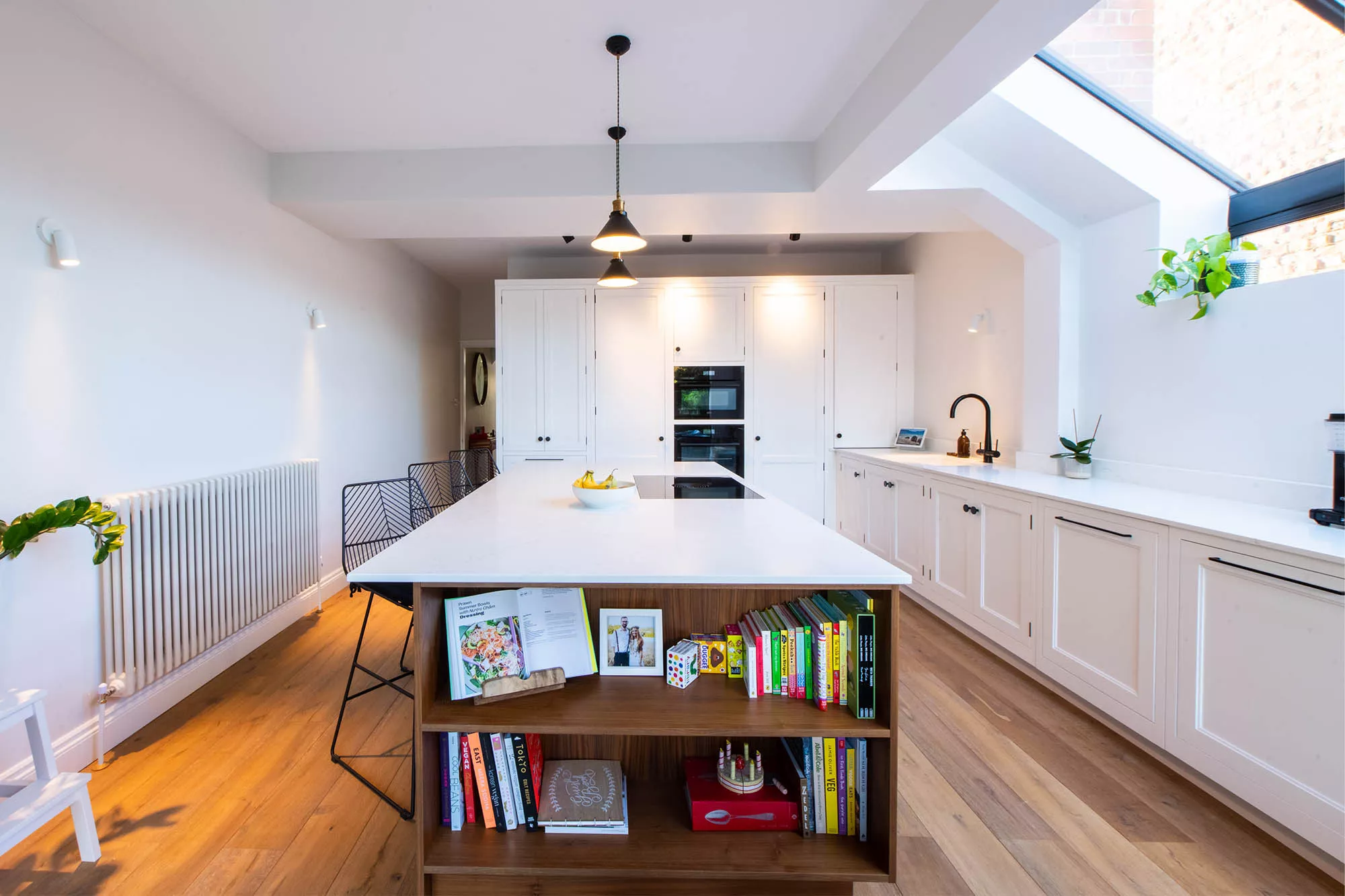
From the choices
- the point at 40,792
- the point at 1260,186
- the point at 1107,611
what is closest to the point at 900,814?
the point at 1107,611

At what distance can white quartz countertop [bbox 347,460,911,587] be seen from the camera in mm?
1294

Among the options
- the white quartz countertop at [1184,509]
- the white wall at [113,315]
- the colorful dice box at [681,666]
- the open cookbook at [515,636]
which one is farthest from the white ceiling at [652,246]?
the colorful dice box at [681,666]

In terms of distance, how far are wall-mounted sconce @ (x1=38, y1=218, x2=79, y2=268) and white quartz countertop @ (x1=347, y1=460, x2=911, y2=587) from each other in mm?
1477

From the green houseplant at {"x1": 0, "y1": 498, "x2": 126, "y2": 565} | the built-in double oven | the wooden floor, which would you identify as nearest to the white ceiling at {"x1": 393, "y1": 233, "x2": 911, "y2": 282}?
the built-in double oven

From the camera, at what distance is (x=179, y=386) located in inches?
97.7

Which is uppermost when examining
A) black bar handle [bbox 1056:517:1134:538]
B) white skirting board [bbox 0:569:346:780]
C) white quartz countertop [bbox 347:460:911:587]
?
white quartz countertop [bbox 347:460:911:587]

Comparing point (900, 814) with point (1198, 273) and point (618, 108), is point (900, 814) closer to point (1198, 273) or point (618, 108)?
point (1198, 273)

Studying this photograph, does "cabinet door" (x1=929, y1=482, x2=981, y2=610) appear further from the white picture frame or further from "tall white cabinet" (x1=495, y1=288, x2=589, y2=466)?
"tall white cabinet" (x1=495, y1=288, x2=589, y2=466)

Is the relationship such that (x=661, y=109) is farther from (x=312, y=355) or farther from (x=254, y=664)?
(x=254, y=664)

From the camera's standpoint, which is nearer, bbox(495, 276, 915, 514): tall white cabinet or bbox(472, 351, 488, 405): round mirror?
bbox(495, 276, 915, 514): tall white cabinet

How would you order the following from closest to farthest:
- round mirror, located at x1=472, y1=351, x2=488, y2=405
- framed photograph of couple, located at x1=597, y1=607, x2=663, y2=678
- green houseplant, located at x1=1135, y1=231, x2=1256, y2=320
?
1. framed photograph of couple, located at x1=597, y1=607, x2=663, y2=678
2. green houseplant, located at x1=1135, y1=231, x2=1256, y2=320
3. round mirror, located at x1=472, y1=351, x2=488, y2=405

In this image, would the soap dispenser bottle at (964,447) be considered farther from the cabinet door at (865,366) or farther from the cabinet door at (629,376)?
the cabinet door at (629,376)

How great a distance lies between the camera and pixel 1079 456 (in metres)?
2.78

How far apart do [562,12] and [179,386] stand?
2.21 meters
